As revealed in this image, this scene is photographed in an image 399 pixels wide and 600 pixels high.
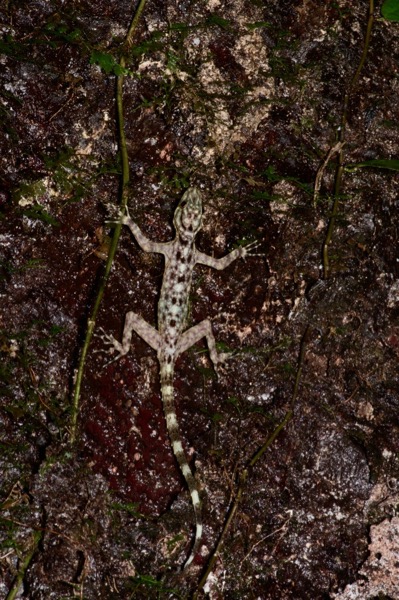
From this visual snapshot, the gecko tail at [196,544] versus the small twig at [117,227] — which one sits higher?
the small twig at [117,227]

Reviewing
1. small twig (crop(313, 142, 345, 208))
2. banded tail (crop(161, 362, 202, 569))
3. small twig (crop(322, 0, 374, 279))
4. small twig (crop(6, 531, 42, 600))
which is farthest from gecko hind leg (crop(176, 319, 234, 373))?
small twig (crop(6, 531, 42, 600))

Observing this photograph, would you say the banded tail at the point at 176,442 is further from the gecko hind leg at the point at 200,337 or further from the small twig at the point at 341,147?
the small twig at the point at 341,147

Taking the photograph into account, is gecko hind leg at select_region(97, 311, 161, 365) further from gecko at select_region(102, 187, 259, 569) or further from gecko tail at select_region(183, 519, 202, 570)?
gecko tail at select_region(183, 519, 202, 570)

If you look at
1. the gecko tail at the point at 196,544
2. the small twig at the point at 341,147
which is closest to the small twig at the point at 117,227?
the gecko tail at the point at 196,544

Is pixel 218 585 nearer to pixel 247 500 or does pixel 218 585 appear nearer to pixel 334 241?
pixel 247 500

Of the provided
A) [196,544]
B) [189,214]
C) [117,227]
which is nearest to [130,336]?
[117,227]

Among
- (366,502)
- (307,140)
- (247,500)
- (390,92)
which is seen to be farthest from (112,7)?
(366,502)

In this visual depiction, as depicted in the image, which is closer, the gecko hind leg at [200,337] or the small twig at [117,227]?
the small twig at [117,227]
